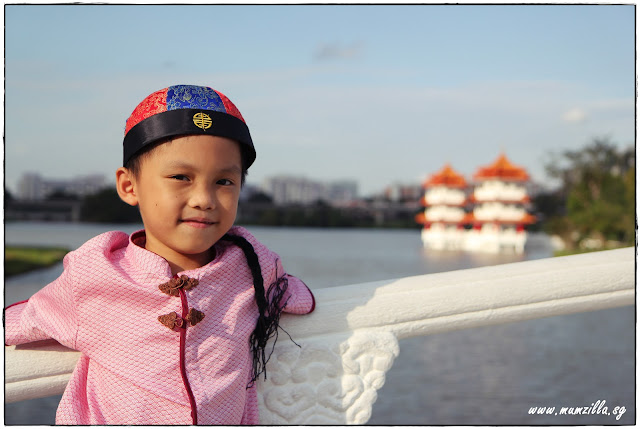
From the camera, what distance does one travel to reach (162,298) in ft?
Result: 3.76

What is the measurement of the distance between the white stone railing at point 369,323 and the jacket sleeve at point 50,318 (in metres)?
0.36

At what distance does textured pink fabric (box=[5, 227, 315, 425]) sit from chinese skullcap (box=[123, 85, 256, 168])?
0.19m

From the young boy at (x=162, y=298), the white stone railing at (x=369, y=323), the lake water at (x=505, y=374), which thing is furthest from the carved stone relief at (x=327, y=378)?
the lake water at (x=505, y=374)

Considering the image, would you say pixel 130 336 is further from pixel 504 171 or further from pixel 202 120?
pixel 504 171

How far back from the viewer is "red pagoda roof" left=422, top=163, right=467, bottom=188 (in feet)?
78.7

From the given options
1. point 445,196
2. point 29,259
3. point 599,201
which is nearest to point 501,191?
point 445,196

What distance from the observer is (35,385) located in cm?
118

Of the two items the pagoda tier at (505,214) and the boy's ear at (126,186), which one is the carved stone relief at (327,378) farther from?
the pagoda tier at (505,214)

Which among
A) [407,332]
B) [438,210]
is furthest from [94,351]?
[438,210]

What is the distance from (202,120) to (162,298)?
0.30m

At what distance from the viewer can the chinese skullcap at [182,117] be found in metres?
1.10

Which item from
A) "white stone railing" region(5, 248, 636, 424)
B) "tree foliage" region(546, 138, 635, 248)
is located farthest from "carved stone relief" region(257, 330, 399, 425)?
"tree foliage" region(546, 138, 635, 248)

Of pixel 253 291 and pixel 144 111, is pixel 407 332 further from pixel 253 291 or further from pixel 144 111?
pixel 144 111

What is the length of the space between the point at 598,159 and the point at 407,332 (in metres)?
25.1
